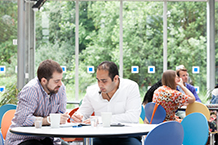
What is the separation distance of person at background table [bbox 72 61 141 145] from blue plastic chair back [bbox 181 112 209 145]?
492 millimetres

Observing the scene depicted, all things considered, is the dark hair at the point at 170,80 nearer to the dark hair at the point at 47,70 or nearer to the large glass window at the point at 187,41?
the dark hair at the point at 47,70

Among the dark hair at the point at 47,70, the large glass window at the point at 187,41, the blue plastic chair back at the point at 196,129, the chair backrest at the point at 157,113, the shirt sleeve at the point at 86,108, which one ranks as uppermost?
the large glass window at the point at 187,41

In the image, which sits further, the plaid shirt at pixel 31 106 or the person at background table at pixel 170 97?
the person at background table at pixel 170 97

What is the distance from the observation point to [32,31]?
24.5 feet

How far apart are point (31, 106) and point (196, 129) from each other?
4.71ft

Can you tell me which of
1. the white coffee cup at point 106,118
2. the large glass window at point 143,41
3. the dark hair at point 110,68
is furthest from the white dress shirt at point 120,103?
the large glass window at point 143,41

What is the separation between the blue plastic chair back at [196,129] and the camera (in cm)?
251

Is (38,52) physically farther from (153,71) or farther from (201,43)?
(201,43)

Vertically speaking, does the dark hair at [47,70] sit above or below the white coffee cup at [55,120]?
above

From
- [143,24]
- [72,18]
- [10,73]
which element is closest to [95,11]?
[72,18]

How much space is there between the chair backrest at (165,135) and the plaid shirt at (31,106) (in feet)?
3.44

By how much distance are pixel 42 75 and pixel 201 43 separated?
5931mm

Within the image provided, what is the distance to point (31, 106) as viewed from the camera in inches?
103

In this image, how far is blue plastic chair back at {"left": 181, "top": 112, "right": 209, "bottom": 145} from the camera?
2.51 m
